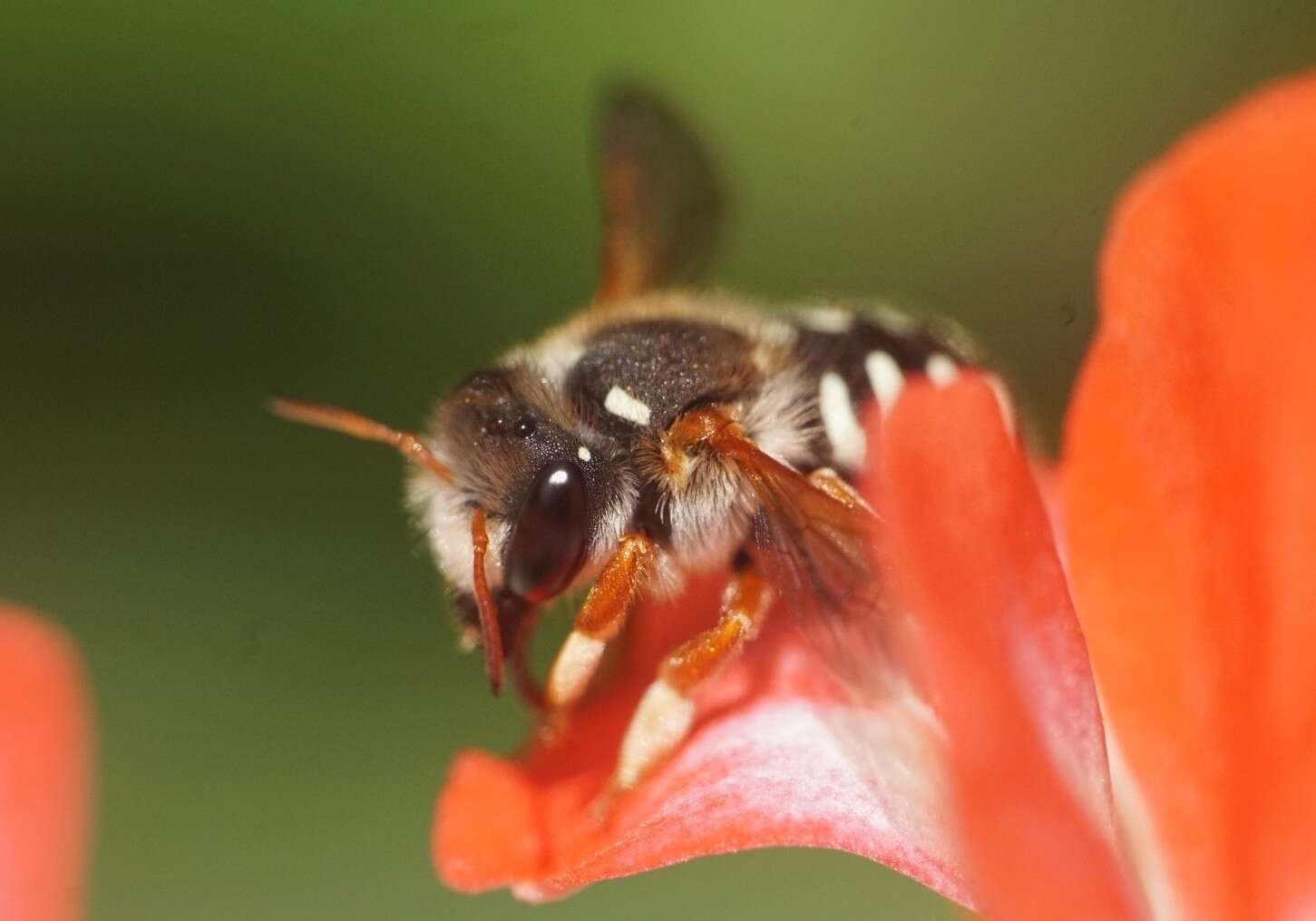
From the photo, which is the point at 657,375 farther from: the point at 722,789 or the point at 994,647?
the point at 994,647

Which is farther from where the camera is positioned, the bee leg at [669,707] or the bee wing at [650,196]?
the bee wing at [650,196]

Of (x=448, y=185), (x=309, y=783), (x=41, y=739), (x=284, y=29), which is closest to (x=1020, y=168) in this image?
(x=448, y=185)

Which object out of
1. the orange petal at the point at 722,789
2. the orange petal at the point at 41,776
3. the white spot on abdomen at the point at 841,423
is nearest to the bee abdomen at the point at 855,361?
the white spot on abdomen at the point at 841,423

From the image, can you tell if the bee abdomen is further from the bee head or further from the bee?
the bee head

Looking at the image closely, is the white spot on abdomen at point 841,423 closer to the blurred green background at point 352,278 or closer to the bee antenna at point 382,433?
the bee antenna at point 382,433

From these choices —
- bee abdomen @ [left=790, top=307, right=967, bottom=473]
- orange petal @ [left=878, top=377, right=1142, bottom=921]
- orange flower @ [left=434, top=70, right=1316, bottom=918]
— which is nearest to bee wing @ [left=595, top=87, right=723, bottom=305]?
bee abdomen @ [left=790, top=307, right=967, bottom=473]

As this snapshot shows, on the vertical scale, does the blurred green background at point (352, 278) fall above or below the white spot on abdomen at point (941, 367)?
above

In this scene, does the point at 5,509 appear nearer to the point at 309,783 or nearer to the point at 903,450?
the point at 309,783
